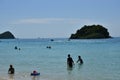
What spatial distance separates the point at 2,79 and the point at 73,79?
17.5 ft

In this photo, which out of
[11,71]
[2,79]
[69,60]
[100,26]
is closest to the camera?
[2,79]

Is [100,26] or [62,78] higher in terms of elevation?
[100,26]

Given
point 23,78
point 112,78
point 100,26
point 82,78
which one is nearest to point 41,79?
point 23,78

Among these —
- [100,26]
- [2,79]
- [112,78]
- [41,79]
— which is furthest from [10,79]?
[100,26]

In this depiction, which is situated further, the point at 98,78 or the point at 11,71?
the point at 11,71

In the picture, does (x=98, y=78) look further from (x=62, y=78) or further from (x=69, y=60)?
(x=69, y=60)

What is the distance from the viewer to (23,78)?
25406 millimetres

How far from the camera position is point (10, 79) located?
81.8ft

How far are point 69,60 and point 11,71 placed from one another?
6.98 metres

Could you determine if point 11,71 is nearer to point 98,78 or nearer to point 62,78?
point 62,78

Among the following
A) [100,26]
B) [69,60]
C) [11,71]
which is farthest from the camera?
[100,26]

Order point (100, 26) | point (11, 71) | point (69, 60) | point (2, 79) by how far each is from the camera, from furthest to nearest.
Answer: point (100, 26) < point (69, 60) < point (11, 71) < point (2, 79)

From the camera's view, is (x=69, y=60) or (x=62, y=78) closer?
(x=62, y=78)

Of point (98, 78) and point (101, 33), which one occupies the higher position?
point (101, 33)
